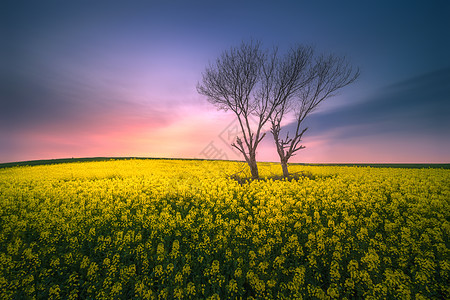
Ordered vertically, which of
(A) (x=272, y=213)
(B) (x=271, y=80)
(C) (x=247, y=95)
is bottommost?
(A) (x=272, y=213)

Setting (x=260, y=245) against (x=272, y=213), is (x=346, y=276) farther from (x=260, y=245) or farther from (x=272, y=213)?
(x=272, y=213)

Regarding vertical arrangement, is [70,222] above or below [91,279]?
above

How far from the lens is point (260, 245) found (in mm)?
5871

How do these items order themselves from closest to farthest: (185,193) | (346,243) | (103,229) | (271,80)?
(346,243), (103,229), (185,193), (271,80)

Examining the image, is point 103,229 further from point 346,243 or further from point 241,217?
point 346,243

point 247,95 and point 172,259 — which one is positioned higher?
point 247,95

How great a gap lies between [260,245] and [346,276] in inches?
93.0

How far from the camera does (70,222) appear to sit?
24.5 feet

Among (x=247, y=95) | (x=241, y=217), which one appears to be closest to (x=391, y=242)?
(x=241, y=217)

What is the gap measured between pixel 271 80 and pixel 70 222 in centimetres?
1732

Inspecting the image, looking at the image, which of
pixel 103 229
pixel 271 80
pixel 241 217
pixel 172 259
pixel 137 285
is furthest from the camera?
pixel 271 80

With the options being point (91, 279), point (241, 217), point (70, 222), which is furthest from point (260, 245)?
point (70, 222)

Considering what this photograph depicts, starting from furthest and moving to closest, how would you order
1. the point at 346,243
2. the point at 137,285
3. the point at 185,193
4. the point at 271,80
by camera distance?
the point at 271,80 < the point at 185,193 < the point at 346,243 < the point at 137,285

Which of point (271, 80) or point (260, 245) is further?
point (271, 80)
